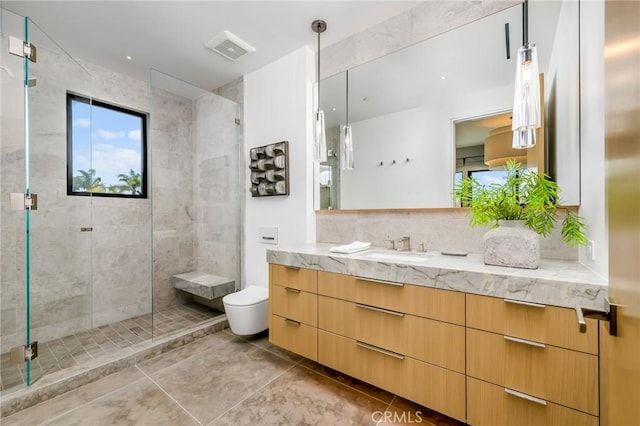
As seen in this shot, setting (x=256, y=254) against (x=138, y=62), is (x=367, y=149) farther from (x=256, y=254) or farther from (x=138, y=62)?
(x=138, y=62)

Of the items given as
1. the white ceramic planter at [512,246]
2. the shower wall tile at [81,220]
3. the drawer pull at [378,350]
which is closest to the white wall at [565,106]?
the white ceramic planter at [512,246]

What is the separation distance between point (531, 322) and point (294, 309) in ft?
4.44

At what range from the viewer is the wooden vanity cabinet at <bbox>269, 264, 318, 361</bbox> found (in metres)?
1.80

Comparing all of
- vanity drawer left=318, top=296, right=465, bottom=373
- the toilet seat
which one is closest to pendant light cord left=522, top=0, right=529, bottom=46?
vanity drawer left=318, top=296, right=465, bottom=373

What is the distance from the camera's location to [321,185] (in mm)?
2484

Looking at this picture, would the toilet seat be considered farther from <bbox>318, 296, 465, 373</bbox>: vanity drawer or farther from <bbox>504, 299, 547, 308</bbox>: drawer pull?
<bbox>504, 299, 547, 308</bbox>: drawer pull

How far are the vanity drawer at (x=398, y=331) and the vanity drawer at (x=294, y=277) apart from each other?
119 mm

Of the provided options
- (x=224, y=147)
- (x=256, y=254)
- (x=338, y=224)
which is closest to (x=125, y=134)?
(x=224, y=147)

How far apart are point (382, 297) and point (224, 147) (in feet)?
7.99

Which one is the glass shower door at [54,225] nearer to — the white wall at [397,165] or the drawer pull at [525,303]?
the white wall at [397,165]

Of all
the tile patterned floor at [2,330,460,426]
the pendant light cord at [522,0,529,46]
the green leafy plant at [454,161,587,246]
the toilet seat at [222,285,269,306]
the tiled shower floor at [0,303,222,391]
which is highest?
the pendant light cord at [522,0,529,46]

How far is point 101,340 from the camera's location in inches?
92.0

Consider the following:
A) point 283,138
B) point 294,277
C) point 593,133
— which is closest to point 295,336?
point 294,277

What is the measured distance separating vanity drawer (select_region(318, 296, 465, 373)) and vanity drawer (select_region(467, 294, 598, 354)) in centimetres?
13
